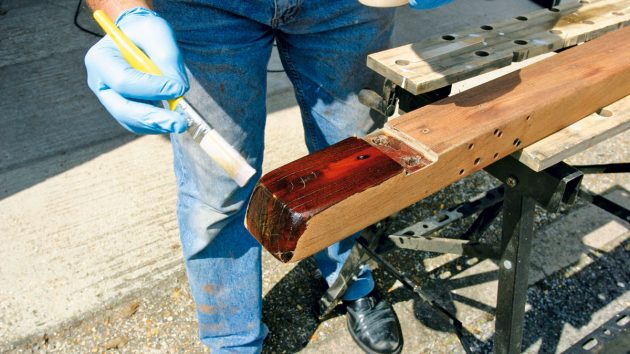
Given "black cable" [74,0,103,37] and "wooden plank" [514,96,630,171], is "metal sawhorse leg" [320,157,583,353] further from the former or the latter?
"black cable" [74,0,103,37]

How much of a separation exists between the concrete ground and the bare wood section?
1159 mm

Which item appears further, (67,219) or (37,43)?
(37,43)

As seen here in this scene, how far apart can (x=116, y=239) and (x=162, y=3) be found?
55.4 inches

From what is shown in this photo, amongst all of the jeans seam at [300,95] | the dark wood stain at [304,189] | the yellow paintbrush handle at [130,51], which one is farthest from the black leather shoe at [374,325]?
the yellow paintbrush handle at [130,51]

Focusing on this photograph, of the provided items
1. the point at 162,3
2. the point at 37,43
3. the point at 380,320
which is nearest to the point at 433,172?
the point at 162,3

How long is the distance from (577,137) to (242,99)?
853 mm

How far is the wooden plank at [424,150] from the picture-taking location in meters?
1.01

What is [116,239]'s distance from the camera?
8.35 ft

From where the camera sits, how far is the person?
119 cm

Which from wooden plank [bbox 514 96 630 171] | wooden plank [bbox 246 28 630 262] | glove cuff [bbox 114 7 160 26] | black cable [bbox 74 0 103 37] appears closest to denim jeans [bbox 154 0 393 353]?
glove cuff [bbox 114 7 160 26]

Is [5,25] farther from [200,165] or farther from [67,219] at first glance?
[200,165]

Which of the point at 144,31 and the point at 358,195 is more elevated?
the point at 144,31

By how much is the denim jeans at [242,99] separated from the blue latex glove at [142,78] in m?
0.24

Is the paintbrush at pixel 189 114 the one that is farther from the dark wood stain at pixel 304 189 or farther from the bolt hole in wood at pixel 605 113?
the bolt hole in wood at pixel 605 113
